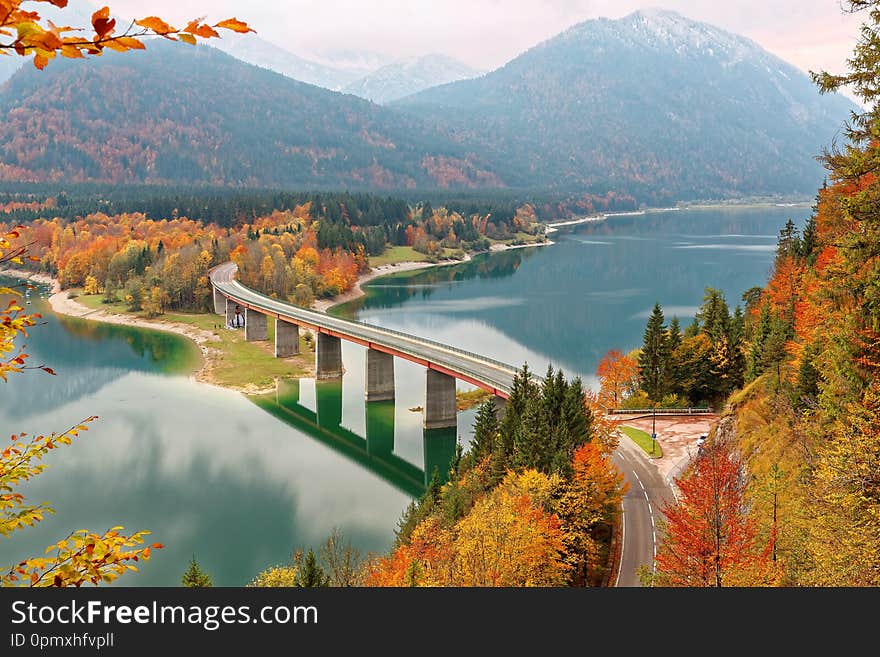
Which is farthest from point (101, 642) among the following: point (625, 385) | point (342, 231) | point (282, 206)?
point (282, 206)

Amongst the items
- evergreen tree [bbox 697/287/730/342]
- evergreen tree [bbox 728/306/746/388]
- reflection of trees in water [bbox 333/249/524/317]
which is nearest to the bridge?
evergreen tree [bbox 697/287/730/342]

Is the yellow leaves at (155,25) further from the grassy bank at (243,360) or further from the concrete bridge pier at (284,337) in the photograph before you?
the concrete bridge pier at (284,337)

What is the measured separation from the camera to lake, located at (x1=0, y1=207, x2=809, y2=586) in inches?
1678

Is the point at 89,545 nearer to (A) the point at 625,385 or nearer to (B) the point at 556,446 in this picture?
(B) the point at 556,446

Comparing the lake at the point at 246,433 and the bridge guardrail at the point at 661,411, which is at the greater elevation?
the bridge guardrail at the point at 661,411

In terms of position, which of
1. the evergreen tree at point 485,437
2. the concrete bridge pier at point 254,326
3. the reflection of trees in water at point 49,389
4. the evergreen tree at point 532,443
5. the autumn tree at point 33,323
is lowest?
the reflection of trees in water at point 49,389

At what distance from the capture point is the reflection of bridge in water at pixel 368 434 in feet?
175

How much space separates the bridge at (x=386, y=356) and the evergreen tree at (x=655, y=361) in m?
10.2

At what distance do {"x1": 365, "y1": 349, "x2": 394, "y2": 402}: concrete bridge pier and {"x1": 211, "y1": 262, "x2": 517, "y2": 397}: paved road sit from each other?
1.20 m

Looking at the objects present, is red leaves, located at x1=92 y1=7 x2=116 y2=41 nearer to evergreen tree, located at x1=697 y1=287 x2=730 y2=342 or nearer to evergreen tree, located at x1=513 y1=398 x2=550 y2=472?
evergreen tree, located at x1=513 y1=398 x2=550 y2=472

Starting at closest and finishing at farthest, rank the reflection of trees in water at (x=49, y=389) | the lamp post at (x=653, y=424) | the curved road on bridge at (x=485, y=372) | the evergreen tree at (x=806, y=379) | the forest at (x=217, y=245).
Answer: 1. the evergreen tree at (x=806, y=379)
2. the curved road on bridge at (x=485, y=372)
3. the lamp post at (x=653, y=424)
4. the reflection of trees in water at (x=49, y=389)
5. the forest at (x=217, y=245)

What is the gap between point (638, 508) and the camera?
3653 centimetres

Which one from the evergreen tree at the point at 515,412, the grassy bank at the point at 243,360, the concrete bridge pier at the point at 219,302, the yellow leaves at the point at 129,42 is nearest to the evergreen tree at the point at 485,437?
the evergreen tree at the point at 515,412

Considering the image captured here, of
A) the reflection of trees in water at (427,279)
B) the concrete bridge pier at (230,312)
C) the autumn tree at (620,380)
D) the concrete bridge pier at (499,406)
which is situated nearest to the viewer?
the concrete bridge pier at (499,406)
